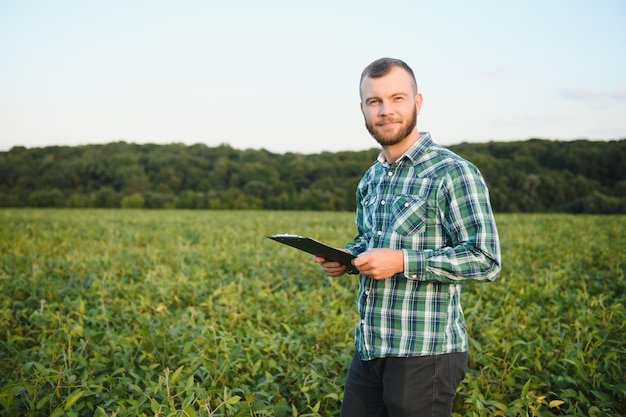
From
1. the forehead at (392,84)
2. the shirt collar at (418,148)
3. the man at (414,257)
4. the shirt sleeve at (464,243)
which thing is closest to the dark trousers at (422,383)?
the man at (414,257)

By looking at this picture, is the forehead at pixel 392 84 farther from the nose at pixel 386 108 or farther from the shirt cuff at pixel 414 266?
the shirt cuff at pixel 414 266

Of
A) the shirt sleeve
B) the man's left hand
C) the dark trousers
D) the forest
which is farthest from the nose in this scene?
the forest

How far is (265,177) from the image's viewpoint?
44.8 m

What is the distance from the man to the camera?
1.69 m

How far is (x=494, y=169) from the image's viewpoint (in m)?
39.6

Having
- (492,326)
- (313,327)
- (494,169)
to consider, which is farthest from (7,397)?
(494,169)

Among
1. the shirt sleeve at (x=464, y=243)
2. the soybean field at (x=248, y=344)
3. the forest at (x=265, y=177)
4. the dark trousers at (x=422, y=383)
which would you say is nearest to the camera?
the shirt sleeve at (x=464, y=243)

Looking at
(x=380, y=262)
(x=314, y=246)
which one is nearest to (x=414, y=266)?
(x=380, y=262)

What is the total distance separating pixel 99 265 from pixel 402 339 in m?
6.25

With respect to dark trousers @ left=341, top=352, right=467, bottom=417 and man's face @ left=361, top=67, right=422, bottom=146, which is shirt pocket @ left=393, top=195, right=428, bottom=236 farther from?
dark trousers @ left=341, top=352, right=467, bottom=417

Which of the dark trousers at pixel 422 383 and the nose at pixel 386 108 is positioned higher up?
the nose at pixel 386 108

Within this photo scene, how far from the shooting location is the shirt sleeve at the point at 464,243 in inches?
65.5

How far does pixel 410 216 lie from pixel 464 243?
0.24 m

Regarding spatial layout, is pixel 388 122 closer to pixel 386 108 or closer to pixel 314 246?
pixel 386 108
